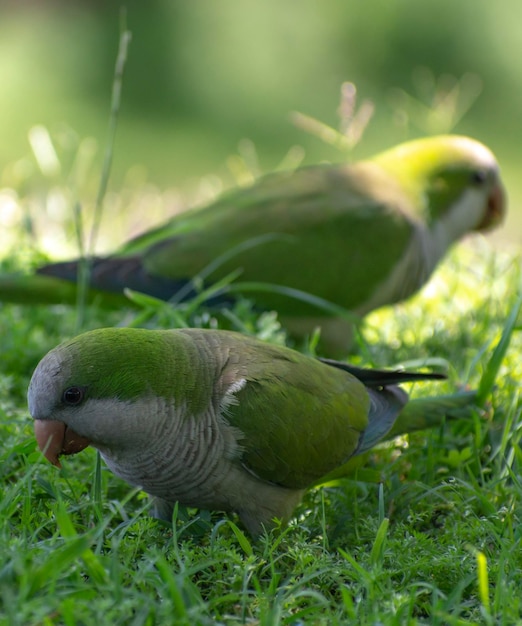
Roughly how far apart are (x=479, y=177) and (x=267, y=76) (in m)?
6.88

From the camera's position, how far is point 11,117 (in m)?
10.4

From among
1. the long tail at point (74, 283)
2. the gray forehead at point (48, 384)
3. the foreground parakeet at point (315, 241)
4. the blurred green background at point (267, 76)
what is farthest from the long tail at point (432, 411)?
→ the blurred green background at point (267, 76)

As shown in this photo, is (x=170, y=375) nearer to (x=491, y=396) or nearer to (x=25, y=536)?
(x=25, y=536)

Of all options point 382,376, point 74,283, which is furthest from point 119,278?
point 382,376

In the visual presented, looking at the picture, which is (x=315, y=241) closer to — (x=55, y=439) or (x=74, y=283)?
(x=74, y=283)

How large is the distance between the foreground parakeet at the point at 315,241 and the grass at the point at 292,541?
0.93 ft

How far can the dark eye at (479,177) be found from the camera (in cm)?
446

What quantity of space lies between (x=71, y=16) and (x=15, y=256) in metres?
8.78

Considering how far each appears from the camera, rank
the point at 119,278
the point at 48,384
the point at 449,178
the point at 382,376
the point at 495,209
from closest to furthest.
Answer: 1. the point at 48,384
2. the point at 382,376
3. the point at 119,278
4. the point at 449,178
5. the point at 495,209

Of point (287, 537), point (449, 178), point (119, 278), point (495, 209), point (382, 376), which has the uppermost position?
point (449, 178)

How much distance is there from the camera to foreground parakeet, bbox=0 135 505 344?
3.89 metres

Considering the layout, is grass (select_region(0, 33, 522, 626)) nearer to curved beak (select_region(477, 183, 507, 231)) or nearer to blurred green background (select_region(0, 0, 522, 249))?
curved beak (select_region(477, 183, 507, 231))

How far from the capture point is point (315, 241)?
404cm

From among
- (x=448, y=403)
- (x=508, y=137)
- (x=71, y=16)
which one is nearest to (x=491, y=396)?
(x=448, y=403)
